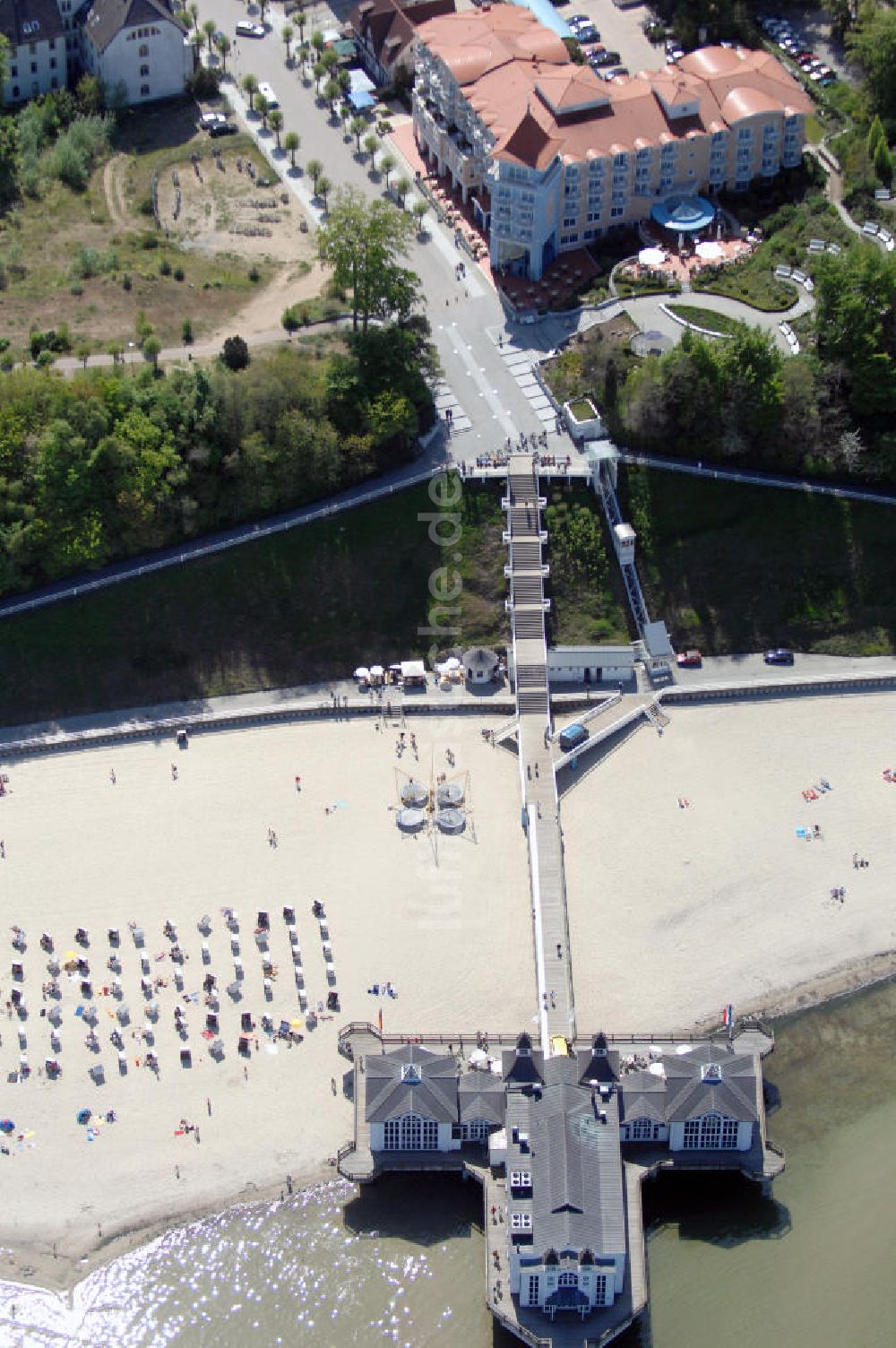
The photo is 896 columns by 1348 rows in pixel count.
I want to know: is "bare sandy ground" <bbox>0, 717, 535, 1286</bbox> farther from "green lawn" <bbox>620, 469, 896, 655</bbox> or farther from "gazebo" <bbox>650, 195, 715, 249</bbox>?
"gazebo" <bbox>650, 195, 715, 249</bbox>

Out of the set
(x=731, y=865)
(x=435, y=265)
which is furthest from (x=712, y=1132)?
(x=435, y=265)

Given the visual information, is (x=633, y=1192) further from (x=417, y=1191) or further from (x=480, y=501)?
(x=480, y=501)

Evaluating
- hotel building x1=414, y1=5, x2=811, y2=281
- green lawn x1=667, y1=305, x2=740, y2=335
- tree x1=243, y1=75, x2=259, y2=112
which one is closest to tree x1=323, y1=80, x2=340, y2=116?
tree x1=243, y1=75, x2=259, y2=112

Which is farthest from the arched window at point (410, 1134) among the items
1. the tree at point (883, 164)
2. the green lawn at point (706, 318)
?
the tree at point (883, 164)

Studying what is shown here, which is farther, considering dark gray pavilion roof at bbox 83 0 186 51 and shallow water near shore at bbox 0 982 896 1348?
dark gray pavilion roof at bbox 83 0 186 51

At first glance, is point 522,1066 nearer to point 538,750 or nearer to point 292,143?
point 538,750
